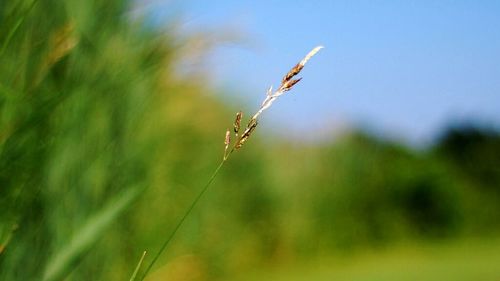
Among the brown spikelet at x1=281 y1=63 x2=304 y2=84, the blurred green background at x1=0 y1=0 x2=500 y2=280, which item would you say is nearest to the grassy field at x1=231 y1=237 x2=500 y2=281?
the blurred green background at x1=0 y1=0 x2=500 y2=280

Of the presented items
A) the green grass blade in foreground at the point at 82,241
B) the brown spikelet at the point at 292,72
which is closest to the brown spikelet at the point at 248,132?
the brown spikelet at the point at 292,72

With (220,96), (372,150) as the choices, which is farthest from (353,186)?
(220,96)

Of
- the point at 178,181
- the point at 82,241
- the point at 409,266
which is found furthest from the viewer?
the point at 409,266

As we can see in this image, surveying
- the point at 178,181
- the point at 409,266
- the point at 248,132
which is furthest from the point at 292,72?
the point at 409,266

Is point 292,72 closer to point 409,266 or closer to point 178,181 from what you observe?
point 178,181

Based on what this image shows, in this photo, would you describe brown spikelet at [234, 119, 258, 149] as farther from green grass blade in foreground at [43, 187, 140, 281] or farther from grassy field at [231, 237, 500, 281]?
grassy field at [231, 237, 500, 281]

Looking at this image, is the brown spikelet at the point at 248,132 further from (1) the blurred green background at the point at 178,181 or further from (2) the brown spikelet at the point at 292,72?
(1) the blurred green background at the point at 178,181
